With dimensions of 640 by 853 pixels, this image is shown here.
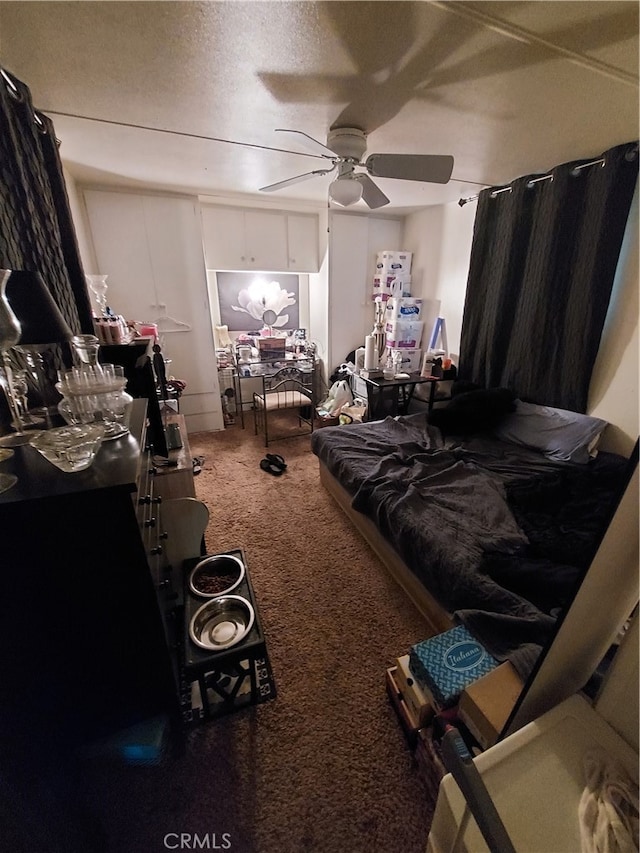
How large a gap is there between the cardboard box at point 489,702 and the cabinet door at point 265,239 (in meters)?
3.94

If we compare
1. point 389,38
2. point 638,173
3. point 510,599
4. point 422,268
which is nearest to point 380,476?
point 510,599

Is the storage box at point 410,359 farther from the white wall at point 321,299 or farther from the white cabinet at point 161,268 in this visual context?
the white cabinet at point 161,268

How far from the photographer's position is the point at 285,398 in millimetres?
3555

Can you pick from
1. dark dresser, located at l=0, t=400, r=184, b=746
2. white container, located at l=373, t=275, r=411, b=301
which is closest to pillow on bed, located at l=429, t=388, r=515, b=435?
white container, located at l=373, t=275, r=411, b=301

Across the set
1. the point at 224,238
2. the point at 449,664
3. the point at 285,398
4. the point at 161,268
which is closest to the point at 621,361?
the point at 449,664

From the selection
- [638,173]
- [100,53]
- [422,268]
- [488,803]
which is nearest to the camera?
[488,803]

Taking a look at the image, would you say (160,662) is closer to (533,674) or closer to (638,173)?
(533,674)

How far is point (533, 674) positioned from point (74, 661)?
112cm

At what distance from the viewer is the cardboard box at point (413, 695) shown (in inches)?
43.4

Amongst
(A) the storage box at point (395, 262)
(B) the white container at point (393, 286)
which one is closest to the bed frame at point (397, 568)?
(B) the white container at point (393, 286)

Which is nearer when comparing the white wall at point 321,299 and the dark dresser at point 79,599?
the dark dresser at point 79,599

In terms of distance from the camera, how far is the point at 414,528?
5.16ft

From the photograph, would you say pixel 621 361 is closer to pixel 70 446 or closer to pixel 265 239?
pixel 70 446

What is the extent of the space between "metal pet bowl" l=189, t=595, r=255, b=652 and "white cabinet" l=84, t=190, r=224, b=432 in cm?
273
